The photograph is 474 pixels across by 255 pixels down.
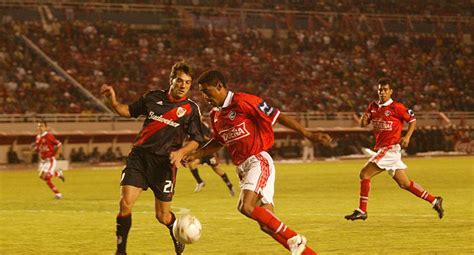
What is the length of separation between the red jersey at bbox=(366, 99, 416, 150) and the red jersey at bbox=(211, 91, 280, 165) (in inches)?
255

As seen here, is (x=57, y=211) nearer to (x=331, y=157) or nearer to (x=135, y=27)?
(x=331, y=157)

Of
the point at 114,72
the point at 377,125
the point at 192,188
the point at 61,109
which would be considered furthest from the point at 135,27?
the point at 377,125

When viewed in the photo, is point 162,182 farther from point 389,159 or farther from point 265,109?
point 389,159

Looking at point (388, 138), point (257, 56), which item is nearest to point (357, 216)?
point (388, 138)

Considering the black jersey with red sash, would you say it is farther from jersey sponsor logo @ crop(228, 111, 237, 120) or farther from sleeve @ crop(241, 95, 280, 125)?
sleeve @ crop(241, 95, 280, 125)

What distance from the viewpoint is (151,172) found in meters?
11.4

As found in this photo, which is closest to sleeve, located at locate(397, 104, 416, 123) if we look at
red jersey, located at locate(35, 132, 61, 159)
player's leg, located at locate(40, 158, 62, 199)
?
player's leg, located at locate(40, 158, 62, 199)

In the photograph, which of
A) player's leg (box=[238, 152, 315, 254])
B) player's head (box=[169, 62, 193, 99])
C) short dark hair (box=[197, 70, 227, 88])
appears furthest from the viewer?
player's head (box=[169, 62, 193, 99])

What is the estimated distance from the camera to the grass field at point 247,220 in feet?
41.3

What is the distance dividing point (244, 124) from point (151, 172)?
71.9 inches

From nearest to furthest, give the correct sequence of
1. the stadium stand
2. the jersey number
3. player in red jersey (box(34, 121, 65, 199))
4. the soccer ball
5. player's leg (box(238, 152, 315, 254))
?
1. player's leg (box(238, 152, 315, 254))
2. the soccer ball
3. the jersey number
4. player in red jersey (box(34, 121, 65, 199))
5. the stadium stand

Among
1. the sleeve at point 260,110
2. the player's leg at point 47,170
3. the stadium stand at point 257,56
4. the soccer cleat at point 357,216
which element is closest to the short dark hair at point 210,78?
the sleeve at point 260,110

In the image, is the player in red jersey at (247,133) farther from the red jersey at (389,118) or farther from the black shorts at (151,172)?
the red jersey at (389,118)

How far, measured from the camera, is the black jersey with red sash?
1134 cm
